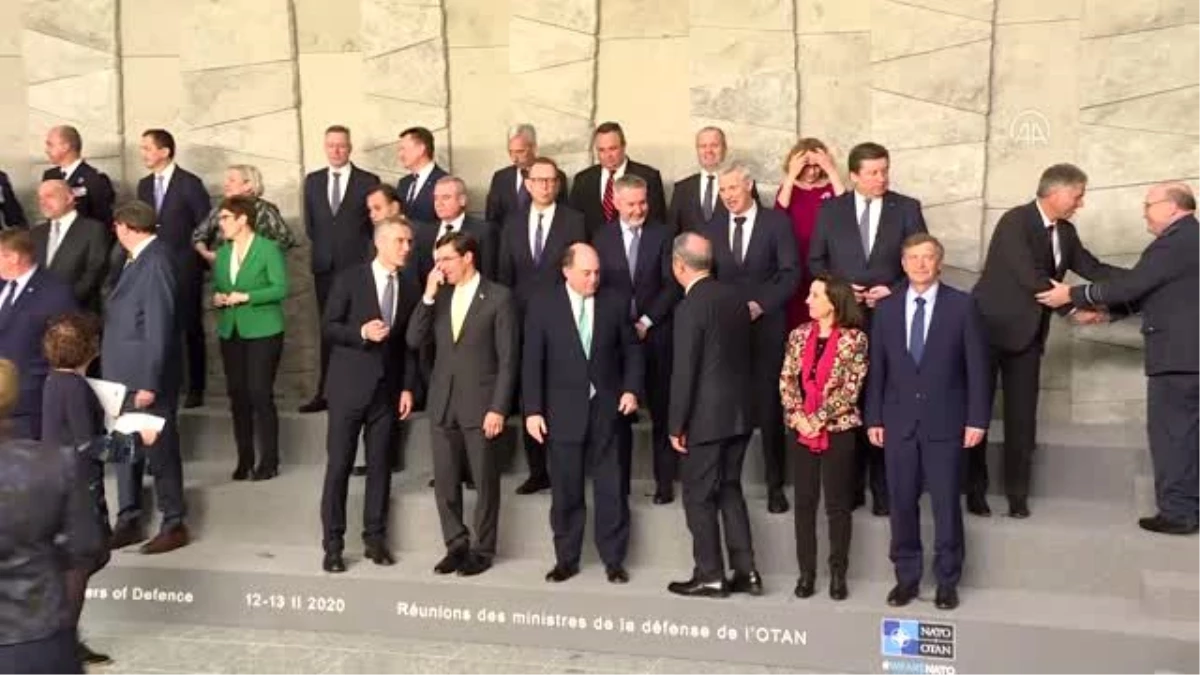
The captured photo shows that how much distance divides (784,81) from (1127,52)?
172 cm

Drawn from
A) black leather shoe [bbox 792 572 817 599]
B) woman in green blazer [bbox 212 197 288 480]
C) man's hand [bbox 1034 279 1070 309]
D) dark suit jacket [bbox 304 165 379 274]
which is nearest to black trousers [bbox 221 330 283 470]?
woman in green blazer [bbox 212 197 288 480]

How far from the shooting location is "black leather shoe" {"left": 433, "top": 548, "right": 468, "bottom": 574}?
5.81 m

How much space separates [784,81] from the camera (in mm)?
7242

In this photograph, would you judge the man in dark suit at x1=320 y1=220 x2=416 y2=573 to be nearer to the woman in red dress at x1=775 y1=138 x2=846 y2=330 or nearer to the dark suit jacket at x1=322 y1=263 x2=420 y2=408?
the dark suit jacket at x1=322 y1=263 x2=420 y2=408

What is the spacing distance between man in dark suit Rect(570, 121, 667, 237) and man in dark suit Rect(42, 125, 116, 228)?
265cm

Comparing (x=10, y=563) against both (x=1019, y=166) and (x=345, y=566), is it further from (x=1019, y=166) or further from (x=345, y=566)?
(x=1019, y=166)

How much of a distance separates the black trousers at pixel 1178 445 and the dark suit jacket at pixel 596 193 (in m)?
2.49

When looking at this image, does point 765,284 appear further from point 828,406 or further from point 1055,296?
point 1055,296

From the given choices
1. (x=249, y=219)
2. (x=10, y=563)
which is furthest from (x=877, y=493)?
(x=10, y=563)

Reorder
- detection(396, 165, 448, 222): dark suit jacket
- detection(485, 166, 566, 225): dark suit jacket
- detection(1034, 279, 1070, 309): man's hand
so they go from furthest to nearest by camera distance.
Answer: detection(485, 166, 566, 225): dark suit jacket → detection(396, 165, 448, 222): dark suit jacket → detection(1034, 279, 1070, 309): man's hand

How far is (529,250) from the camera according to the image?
6.25 metres

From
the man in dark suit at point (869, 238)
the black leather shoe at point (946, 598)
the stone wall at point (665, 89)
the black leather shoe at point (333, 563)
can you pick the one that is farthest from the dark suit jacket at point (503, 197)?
the black leather shoe at point (946, 598)

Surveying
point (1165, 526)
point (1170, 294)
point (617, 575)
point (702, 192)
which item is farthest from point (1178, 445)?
point (702, 192)

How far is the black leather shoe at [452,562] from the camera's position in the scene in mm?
5809
